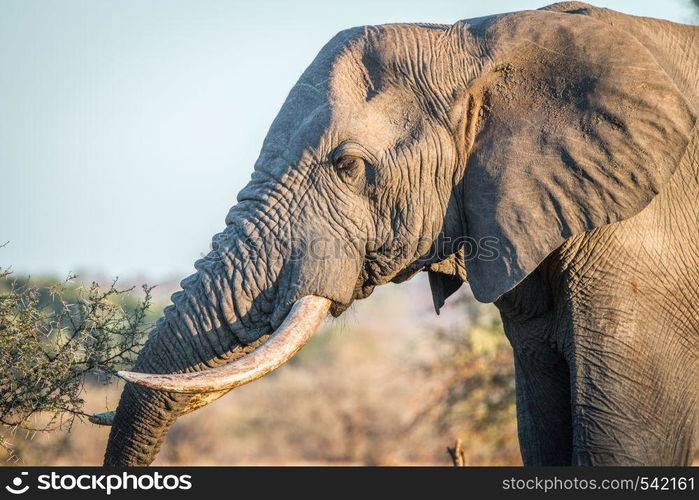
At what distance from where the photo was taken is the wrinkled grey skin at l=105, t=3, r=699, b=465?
482 cm

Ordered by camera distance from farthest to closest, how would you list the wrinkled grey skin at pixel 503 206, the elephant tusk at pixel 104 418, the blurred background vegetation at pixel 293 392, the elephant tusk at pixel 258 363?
1. the blurred background vegetation at pixel 293 392
2. the elephant tusk at pixel 104 418
3. the wrinkled grey skin at pixel 503 206
4. the elephant tusk at pixel 258 363

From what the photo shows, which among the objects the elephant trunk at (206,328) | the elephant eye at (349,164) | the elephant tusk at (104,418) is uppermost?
the elephant eye at (349,164)

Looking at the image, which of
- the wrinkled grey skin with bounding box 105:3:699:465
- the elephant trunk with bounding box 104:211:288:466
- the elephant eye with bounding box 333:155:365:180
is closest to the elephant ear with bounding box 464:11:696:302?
the wrinkled grey skin with bounding box 105:3:699:465

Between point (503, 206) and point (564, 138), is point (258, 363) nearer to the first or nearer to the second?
point (503, 206)

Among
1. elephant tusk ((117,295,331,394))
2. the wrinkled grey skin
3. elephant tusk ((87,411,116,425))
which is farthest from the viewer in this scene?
elephant tusk ((87,411,116,425))

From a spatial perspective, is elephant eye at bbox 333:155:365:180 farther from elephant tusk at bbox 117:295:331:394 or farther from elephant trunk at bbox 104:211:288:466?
elephant tusk at bbox 117:295:331:394

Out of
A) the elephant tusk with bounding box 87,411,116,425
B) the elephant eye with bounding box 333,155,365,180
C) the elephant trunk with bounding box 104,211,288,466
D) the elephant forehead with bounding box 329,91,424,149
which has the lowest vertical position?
the elephant tusk with bounding box 87,411,116,425

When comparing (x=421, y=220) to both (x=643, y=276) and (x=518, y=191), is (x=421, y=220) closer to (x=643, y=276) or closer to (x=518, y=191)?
(x=518, y=191)

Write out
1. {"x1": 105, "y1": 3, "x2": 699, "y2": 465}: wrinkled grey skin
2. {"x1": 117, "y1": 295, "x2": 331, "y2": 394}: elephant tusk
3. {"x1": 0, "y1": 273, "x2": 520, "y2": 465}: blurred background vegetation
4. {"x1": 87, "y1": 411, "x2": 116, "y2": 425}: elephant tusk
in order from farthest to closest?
{"x1": 0, "y1": 273, "x2": 520, "y2": 465}: blurred background vegetation
{"x1": 87, "y1": 411, "x2": 116, "y2": 425}: elephant tusk
{"x1": 105, "y1": 3, "x2": 699, "y2": 465}: wrinkled grey skin
{"x1": 117, "y1": 295, "x2": 331, "y2": 394}: elephant tusk

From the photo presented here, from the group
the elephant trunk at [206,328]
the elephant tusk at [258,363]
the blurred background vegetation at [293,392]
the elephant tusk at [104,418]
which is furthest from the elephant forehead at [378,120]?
the elephant tusk at [104,418]

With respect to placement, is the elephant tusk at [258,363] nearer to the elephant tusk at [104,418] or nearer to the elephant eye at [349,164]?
the elephant eye at [349,164]

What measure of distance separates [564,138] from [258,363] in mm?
1683

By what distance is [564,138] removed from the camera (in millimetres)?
4863

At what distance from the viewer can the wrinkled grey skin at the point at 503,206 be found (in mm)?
4824
